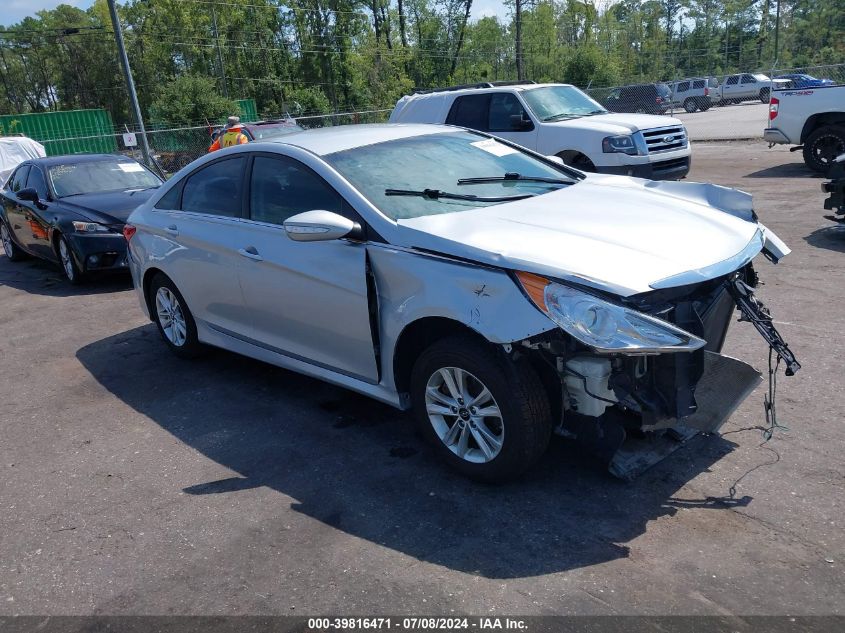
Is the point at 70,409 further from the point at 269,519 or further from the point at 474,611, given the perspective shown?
the point at 474,611

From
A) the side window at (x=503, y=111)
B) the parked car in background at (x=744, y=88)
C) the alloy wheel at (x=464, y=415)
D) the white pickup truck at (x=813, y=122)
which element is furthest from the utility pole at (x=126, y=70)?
the parked car in background at (x=744, y=88)

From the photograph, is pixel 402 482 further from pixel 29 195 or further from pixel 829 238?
pixel 29 195

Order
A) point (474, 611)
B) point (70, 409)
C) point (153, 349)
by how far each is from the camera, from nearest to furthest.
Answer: point (474, 611) < point (70, 409) < point (153, 349)

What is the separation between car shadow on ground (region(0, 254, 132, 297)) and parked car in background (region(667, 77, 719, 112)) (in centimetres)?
4029

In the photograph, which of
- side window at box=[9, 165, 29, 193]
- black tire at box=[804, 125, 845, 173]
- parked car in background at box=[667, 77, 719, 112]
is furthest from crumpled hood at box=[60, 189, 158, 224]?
parked car in background at box=[667, 77, 719, 112]

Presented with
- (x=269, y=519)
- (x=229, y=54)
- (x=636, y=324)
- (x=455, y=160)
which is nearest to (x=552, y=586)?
(x=636, y=324)

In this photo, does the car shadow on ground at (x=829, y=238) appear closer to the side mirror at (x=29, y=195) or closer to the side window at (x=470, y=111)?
the side window at (x=470, y=111)

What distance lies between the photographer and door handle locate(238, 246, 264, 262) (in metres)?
4.98

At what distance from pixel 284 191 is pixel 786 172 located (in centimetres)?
1263

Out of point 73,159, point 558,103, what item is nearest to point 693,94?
point 558,103

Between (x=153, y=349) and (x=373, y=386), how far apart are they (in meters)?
3.28

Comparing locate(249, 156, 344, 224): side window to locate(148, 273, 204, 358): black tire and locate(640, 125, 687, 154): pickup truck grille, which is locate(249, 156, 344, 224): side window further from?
locate(640, 125, 687, 154): pickup truck grille

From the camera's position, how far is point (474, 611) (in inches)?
118

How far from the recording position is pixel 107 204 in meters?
9.65
